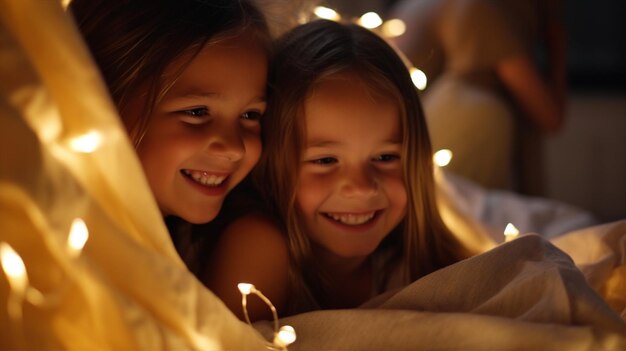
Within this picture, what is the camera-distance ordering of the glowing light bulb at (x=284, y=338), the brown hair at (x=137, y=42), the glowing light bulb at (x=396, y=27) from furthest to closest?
the glowing light bulb at (x=396, y=27)
the brown hair at (x=137, y=42)
the glowing light bulb at (x=284, y=338)

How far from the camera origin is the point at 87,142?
75cm

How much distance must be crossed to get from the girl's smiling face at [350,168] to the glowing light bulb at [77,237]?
588mm

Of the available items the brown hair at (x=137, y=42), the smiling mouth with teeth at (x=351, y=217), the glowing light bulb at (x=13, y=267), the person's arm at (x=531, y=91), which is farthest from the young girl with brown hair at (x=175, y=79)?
the person's arm at (x=531, y=91)

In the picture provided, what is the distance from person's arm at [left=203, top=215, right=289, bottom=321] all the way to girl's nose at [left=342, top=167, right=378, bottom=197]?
0.14 metres

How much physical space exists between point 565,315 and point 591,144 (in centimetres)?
266

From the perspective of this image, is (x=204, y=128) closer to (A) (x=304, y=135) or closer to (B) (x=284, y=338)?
(A) (x=304, y=135)

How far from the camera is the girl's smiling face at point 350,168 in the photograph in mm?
1245

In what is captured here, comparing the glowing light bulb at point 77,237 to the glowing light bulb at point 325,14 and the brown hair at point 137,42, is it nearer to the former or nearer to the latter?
the brown hair at point 137,42

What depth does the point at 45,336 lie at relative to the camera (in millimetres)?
693

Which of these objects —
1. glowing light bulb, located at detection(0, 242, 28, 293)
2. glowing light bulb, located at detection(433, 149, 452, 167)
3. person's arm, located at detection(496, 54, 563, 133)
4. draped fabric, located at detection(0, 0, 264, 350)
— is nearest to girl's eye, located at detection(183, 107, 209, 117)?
draped fabric, located at detection(0, 0, 264, 350)

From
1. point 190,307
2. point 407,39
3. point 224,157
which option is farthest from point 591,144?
point 190,307

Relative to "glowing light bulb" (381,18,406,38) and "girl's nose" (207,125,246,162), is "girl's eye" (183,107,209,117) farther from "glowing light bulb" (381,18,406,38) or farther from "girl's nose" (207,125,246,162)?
"glowing light bulb" (381,18,406,38)

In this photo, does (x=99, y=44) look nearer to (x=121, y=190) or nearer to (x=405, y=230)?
(x=121, y=190)

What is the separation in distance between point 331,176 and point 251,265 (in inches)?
7.7
